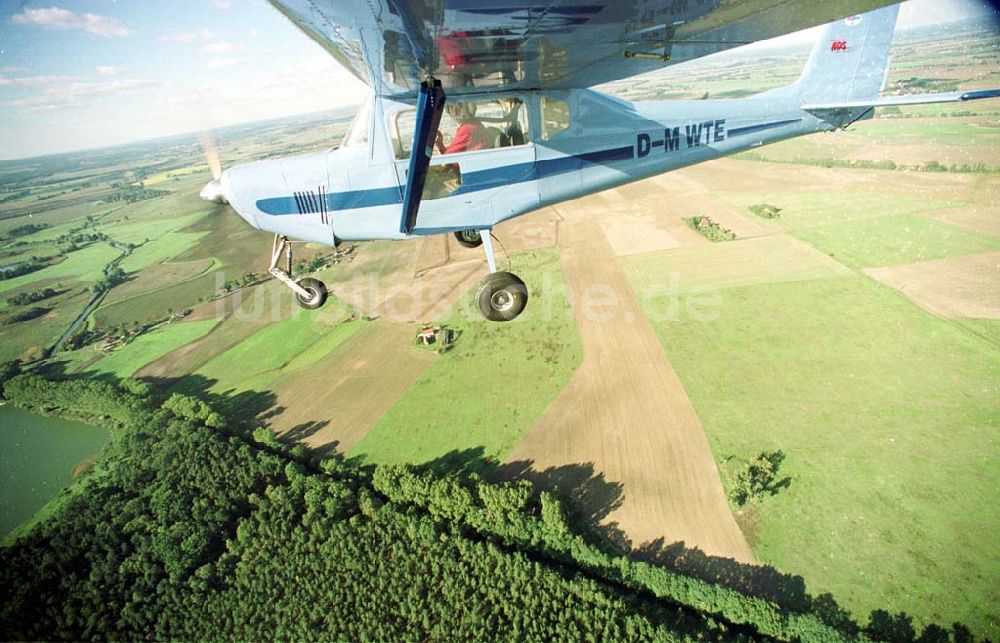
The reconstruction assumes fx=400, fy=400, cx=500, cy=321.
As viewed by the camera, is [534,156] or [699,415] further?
[699,415]

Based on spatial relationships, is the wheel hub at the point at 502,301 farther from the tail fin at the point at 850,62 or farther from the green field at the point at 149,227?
the green field at the point at 149,227

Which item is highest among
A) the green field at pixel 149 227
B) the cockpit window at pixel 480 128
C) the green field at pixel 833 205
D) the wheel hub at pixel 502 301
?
the cockpit window at pixel 480 128

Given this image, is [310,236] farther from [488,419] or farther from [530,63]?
[488,419]

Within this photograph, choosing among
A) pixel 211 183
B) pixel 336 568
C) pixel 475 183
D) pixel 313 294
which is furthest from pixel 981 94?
pixel 336 568

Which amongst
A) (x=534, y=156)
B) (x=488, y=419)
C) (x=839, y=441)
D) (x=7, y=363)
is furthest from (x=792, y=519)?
(x=7, y=363)

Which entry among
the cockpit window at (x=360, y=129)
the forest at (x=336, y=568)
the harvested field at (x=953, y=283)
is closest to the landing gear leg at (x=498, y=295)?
the cockpit window at (x=360, y=129)

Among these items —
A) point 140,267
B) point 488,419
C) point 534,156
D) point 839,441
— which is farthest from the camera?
point 140,267
